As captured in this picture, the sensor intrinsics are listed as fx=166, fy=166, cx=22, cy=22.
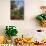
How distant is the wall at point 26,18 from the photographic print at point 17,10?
0.05 m

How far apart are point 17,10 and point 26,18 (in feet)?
0.70

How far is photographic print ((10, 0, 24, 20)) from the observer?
291cm

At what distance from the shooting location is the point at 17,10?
2916 millimetres

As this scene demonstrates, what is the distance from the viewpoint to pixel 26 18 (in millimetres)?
2930

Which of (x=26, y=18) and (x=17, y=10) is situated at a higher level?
(x=17, y=10)

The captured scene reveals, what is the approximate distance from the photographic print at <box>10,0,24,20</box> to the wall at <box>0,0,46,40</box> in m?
0.05

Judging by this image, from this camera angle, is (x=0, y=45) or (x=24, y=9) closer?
(x=0, y=45)

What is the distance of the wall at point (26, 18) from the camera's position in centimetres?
291

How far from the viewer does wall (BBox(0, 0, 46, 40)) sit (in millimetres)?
2912

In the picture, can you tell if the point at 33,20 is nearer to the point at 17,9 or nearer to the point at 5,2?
the point at 17,9

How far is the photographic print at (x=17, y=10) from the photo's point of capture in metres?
2.91

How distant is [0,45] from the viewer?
262 centimetres

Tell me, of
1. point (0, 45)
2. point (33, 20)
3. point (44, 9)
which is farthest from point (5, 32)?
point (44, 9)

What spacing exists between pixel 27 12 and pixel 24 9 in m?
0.07
